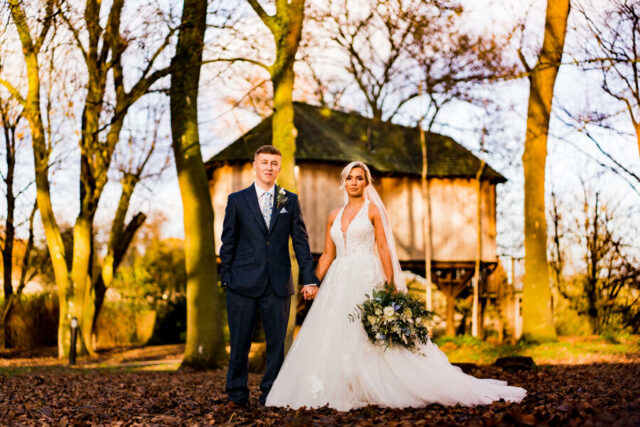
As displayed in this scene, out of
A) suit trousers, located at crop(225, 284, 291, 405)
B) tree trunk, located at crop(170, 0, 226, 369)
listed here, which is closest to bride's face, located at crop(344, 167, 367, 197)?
suit trousers, located at crop(225, 284, 291, 405)

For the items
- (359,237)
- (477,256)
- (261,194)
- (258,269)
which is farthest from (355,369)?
(477,256)

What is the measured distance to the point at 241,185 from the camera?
23047 mm

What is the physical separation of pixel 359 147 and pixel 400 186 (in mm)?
2367

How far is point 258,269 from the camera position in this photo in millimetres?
6305

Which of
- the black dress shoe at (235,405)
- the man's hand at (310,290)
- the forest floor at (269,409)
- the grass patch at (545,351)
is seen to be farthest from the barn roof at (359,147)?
the black dress shoe at (235,405)

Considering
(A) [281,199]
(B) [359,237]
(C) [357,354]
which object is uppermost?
(A) [281,199]

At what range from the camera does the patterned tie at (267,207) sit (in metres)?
6.47

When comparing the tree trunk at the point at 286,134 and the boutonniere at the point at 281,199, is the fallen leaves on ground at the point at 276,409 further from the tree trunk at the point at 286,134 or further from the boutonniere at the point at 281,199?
the tree trunk at the point at 286,134

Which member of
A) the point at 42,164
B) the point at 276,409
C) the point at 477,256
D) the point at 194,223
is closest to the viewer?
the point at 276,409

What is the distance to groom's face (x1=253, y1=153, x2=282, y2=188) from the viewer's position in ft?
21.1

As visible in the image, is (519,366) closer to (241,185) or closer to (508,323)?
(241,185)

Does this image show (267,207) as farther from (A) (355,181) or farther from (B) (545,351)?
(B) (545,351)

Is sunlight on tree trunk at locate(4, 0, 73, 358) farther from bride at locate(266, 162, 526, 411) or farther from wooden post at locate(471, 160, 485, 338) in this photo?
wooden post at locate(471, 160, 485, 338)

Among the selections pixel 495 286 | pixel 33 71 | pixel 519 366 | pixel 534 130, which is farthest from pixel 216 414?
pixel 495 286
